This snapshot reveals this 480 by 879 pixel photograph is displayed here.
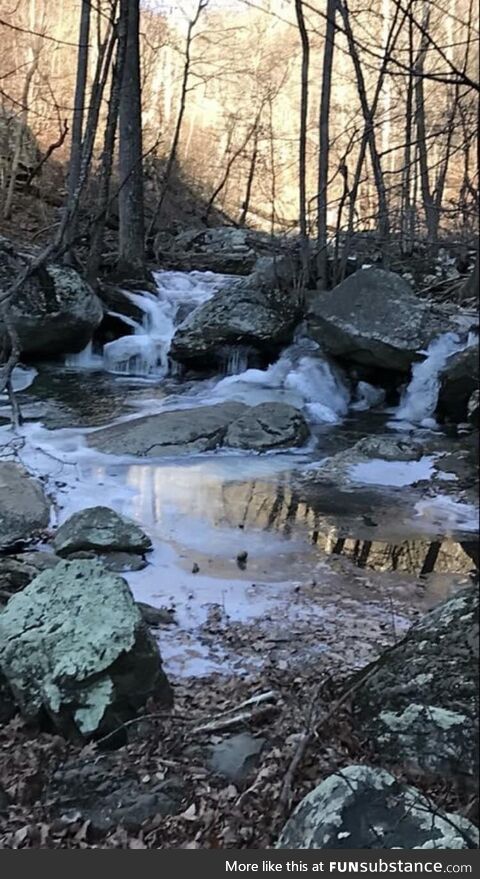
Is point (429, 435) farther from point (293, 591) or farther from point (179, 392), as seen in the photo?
point (293, 591)

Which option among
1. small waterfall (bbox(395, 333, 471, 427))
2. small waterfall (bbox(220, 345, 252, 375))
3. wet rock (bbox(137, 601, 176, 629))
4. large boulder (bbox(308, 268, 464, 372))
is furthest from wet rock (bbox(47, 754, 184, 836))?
small waterfall (bbox(220, 345, 252, 375))

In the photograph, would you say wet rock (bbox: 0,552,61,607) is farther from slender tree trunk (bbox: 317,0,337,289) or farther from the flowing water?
slender tree trunk (bbox: 317,0,337,289)

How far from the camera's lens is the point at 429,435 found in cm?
884

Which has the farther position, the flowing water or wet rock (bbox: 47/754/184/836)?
the flowing water

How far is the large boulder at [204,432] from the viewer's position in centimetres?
793

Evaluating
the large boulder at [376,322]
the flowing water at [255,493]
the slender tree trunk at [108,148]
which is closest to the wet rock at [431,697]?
the flowing water at [255,493]

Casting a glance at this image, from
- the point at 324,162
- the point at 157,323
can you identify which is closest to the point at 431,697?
the point at 324,162

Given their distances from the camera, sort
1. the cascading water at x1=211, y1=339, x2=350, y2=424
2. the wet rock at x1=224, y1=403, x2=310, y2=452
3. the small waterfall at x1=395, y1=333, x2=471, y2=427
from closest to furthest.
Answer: the wet rock at x1=224, y1=403, x2=310, y2=452, the small waterfall at x1=395, y1=333, x2=471, y2=427, the cascading water at x1=211, y1=339, x2=350, y2=424

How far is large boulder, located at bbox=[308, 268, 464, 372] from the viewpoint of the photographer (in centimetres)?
983

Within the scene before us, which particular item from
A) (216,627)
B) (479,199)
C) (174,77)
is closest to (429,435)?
(216,627)

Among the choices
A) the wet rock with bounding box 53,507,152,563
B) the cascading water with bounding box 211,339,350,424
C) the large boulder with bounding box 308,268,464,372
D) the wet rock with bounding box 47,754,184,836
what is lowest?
the wet rock with bounding box 47,754,184,836

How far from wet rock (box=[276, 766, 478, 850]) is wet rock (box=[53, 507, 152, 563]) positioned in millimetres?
3009

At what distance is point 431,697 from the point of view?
289 cm

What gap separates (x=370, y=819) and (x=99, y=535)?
336 cm
